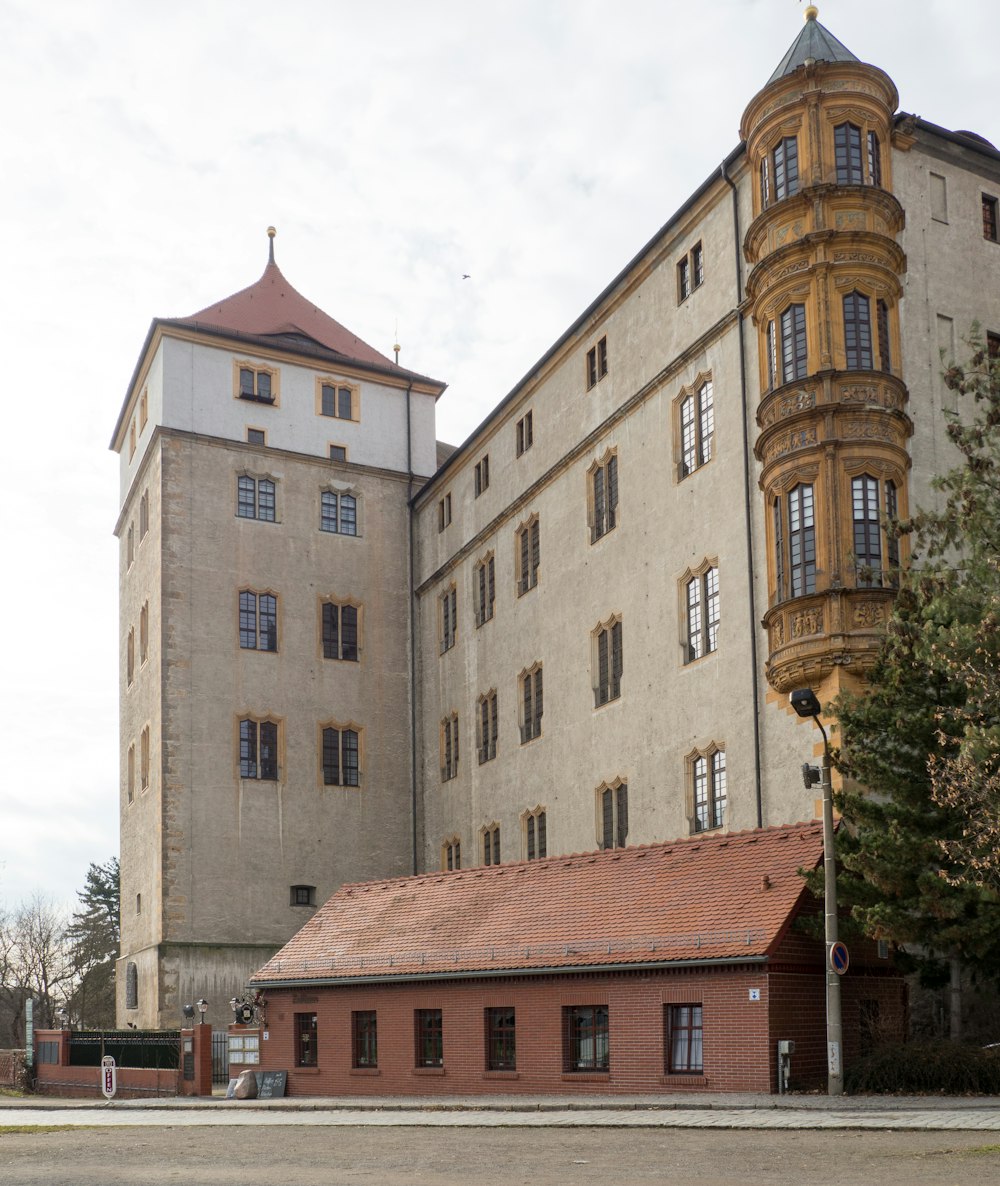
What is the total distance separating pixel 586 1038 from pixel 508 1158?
12455 mm

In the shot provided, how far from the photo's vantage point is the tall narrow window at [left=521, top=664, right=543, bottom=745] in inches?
1768

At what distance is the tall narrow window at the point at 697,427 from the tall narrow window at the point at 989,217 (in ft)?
23.2

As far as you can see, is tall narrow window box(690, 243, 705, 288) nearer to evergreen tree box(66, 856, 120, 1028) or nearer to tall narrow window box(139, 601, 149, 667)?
tall narrow window box(139, 601, 149, 667)

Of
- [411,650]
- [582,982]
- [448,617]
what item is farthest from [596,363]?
[582,982]

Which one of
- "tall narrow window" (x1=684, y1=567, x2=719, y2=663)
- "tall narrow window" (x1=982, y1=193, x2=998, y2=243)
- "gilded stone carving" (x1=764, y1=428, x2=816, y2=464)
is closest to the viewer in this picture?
"gilded stone carving" (x1=764, y1=428, x2=816, y2=464)

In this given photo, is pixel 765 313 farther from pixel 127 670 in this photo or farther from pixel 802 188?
pixel 127 670

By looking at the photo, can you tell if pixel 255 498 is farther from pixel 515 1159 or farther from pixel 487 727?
pixel 515 1159

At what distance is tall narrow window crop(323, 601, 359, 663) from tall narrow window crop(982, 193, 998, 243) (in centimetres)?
2703

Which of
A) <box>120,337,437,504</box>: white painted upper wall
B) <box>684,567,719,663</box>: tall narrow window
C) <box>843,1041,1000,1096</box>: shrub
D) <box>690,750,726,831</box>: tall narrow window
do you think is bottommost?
<box>843,1041,1000,1096</box>: shrub

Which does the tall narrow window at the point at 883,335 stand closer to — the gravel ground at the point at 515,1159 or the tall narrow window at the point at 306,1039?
the gravel ground at the point at 515,1159

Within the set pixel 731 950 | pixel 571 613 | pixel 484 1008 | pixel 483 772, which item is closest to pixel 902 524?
pixel 731 950

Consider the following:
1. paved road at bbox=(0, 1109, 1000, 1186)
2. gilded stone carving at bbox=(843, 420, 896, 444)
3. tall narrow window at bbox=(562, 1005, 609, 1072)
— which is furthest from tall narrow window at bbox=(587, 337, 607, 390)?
paved road at bbox=(0, 1109, 1000, 1186)

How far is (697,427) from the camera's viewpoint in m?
37.6

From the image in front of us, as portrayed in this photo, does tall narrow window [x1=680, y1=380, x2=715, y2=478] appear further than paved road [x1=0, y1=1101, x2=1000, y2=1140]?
Yes
